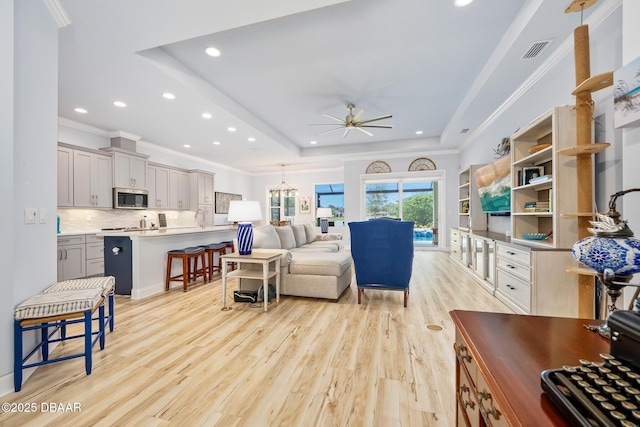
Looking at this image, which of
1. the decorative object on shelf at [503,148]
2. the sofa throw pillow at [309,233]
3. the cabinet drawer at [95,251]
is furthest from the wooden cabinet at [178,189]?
the decorative object on shelf at [503,148]

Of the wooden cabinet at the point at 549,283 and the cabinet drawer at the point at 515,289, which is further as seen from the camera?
the cabinet drawer at the point at 515,289

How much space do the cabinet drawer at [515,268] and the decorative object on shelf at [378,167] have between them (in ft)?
15.2

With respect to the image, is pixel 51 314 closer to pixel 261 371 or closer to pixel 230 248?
pixel 261 371

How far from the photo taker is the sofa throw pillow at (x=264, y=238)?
3783 millimetres

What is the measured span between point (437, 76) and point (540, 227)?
2359 mm

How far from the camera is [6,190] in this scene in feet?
5.42

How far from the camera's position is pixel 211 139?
5711mm

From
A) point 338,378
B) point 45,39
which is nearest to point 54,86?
point 45,39

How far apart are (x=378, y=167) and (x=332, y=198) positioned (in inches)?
88.3

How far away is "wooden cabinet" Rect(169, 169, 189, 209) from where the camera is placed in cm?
649

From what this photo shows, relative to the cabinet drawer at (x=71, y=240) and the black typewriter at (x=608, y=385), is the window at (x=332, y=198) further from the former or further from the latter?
the black typewriter at (x=608, y=385)

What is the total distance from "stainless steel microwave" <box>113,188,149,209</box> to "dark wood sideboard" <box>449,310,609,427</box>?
6126mm

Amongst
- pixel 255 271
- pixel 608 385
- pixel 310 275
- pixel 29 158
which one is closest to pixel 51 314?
pixel 29 158

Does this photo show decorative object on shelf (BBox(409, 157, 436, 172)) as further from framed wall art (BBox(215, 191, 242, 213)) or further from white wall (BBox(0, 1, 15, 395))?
white wall (BBox(0, 1, 15, 395))
